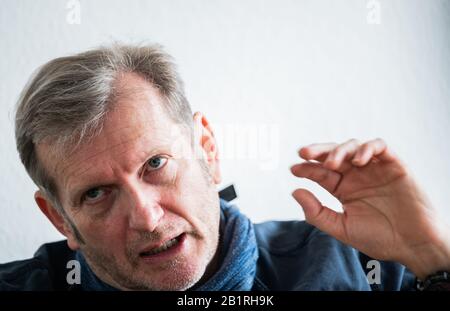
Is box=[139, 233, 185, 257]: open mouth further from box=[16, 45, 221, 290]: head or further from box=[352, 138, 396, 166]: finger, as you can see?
box=[352, 138, 396, 166]: finger

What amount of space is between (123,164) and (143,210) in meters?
0.09

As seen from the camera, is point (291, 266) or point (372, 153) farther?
point (291, 266)

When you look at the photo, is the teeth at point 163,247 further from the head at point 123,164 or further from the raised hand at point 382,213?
the raised hand at point 382,213

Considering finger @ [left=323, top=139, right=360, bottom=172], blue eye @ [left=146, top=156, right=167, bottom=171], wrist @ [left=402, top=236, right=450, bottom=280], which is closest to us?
finger @ [left=323, top=139, right=360, bottom=172]

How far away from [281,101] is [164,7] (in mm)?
333

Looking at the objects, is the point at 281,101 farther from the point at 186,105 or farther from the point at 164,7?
the point at 164,7

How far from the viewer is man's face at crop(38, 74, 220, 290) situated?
3.02ft

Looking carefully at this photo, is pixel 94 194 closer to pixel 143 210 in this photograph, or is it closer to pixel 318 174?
pixel 143 210

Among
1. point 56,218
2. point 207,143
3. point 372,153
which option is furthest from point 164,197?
point 372,153

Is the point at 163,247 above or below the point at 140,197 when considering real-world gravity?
below

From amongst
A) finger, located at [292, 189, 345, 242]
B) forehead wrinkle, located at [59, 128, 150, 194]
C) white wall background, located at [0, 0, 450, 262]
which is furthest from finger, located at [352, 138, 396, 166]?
forehead wrinkle, located at [59, 128, 150, 194]

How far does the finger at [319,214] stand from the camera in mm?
855

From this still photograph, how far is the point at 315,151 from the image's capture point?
0.77 metres

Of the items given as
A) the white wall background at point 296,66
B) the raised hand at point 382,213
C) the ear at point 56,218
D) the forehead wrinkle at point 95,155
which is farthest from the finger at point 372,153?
the ear at point 56,218
